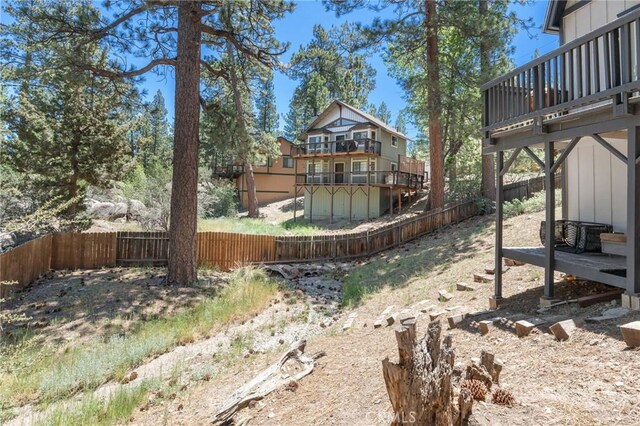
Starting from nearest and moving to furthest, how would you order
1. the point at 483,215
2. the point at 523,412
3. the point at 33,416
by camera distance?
the point at 523,412, the point at 33,416, the point at 483,215

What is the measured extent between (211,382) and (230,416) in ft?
4.15

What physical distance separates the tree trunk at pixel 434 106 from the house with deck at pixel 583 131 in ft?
19.1

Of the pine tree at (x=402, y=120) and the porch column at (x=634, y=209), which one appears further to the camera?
the pine tree at (x=402, y=120)

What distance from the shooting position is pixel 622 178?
6.01 meters

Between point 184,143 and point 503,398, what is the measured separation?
8.47m

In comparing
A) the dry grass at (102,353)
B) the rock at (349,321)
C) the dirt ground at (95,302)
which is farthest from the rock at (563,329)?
the dirt ground at (95,302)

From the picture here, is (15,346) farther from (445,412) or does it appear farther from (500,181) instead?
(500,181)

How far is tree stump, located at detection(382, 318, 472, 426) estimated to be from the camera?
224 cm

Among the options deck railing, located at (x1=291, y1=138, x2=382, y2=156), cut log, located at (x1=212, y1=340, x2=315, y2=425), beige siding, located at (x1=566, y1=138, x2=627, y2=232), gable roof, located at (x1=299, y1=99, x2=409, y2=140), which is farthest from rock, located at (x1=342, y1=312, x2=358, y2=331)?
gable roof, located at (x1=299, y1=99, x2=409, y2=140)

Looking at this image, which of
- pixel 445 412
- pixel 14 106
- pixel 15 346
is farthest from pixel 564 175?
pixel 14 106

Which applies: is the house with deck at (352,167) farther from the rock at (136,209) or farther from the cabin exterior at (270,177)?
the rock at (136,209)

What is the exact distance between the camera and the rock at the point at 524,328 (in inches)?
156

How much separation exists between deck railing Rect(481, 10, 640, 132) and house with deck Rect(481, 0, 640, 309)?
0.01m

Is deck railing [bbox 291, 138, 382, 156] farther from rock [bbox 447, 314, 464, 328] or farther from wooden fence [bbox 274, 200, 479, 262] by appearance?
rock [bbox 447, 314, 464, 328]
